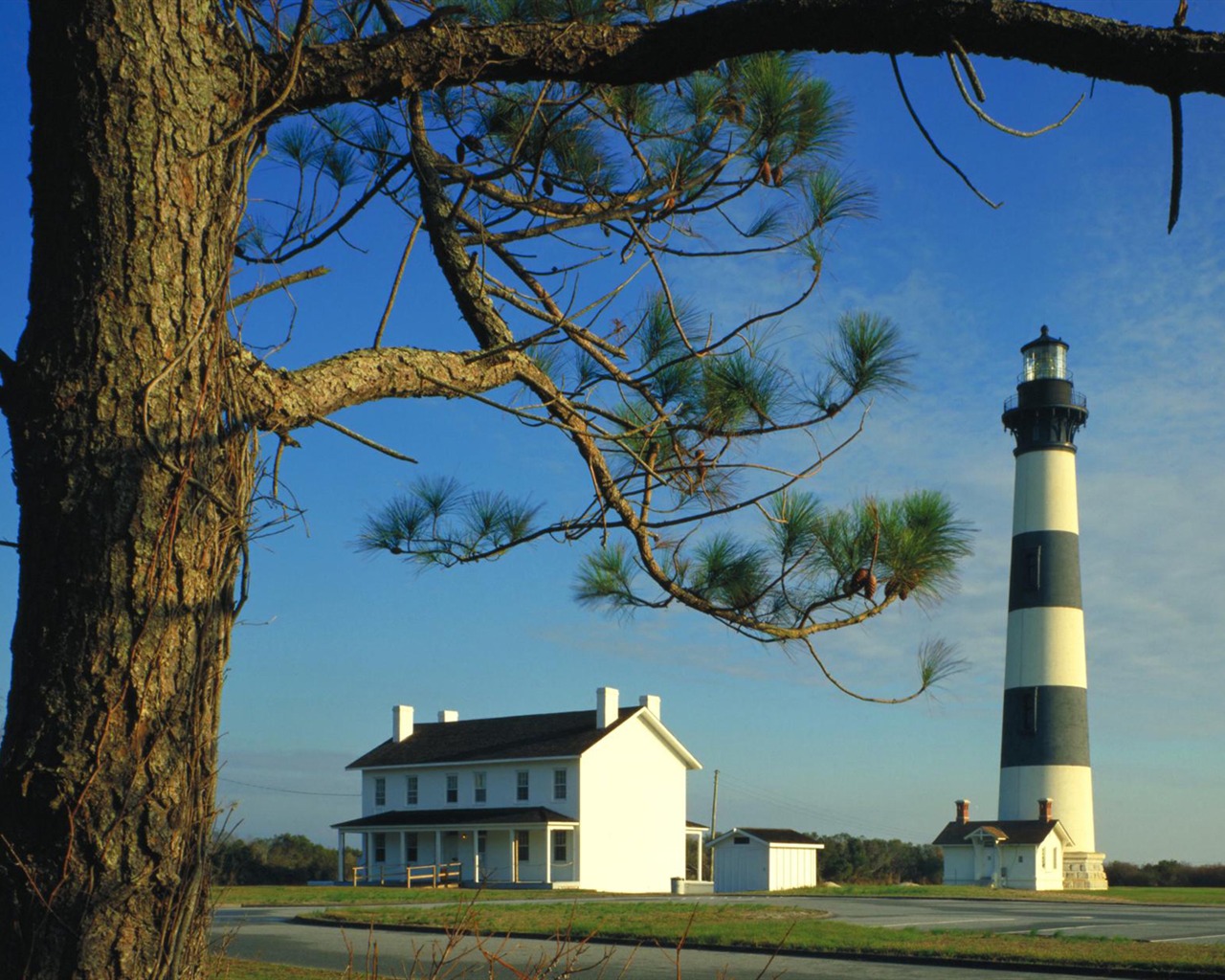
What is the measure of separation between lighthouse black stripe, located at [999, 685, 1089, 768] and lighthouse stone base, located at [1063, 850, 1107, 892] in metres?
3.65

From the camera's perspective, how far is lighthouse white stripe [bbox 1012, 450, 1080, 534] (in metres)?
38.2

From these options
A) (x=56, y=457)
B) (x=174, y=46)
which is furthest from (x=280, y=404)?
(x=174, y=46)

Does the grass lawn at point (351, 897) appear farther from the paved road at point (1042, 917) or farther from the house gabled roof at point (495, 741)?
the house gabled roof at point (495, 741)

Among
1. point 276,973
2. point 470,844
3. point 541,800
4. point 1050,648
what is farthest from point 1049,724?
point 276,973

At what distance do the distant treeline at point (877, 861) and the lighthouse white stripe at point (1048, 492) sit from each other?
24474 millimetres

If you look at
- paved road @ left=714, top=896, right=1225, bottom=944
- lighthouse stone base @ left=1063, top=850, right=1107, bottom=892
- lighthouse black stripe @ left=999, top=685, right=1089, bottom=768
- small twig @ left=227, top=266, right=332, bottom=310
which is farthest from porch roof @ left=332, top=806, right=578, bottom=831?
small twig @ left=227, top=266, right=332, bottom=310

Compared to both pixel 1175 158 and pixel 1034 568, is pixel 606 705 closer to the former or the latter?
pixel 1034 568

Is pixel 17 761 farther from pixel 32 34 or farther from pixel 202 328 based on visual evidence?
pixel 32 34

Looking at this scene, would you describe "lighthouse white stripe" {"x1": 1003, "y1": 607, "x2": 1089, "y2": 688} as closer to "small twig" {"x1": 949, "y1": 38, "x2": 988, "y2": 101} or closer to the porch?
the porch

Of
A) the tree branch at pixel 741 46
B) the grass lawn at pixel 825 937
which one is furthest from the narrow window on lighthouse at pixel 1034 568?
the tree branch at pixel 741 46

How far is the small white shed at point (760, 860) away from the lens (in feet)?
131

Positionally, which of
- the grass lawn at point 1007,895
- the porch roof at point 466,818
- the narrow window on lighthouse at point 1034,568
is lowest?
the grass lawn at point 1007,895

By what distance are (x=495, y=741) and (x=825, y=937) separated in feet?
93.8

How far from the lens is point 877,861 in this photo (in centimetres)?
6056
